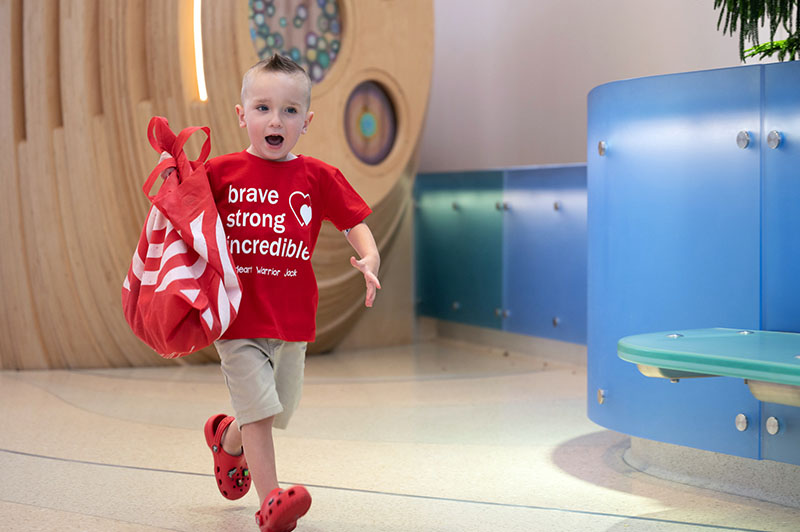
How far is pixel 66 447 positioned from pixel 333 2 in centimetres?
246

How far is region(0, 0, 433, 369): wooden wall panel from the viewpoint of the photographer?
12.2 ft

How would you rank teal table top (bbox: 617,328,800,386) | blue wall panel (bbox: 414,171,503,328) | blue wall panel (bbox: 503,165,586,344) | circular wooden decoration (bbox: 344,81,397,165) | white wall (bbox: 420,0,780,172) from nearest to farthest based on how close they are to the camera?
1. teal table top (bbox: 617,328,800,386)
2. white wall (bbox: 420,0,780,172)
3. blue wall panel (bbox: 503,165,586,344)
4. circular wooden decoration (bbox: 344,81,397,165)
5. blue wall panel (bbox: 414,171,503,328)

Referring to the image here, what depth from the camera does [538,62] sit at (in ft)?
15.7

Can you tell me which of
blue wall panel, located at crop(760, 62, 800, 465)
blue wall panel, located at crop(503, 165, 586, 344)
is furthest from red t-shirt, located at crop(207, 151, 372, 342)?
blue wall panel, located at crop(503, 165, 586, 344)

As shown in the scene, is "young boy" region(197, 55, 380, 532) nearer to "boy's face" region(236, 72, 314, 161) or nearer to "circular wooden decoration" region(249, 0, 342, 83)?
"boy's face" region(236, 72, 314, 161)

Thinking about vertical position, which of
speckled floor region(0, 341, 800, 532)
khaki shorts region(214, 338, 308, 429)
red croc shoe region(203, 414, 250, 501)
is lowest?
speckled floor region(0, 341, 800, 532)

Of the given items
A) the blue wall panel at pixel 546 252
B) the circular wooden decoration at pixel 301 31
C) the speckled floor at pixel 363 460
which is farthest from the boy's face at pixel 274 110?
the blue wall panel at pixel 546 252

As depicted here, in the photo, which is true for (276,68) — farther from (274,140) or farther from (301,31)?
(301,31)

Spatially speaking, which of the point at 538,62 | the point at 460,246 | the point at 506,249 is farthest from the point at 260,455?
the point at 538,62

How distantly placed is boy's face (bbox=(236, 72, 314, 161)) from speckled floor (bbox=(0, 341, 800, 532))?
81cm

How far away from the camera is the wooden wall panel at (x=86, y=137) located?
373cm

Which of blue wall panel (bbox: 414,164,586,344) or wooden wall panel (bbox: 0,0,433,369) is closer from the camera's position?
wooden wall panel (bbox: 0,0,433,369)

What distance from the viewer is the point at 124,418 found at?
9.93ft

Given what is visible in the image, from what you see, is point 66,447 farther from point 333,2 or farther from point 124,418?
point 333,2
